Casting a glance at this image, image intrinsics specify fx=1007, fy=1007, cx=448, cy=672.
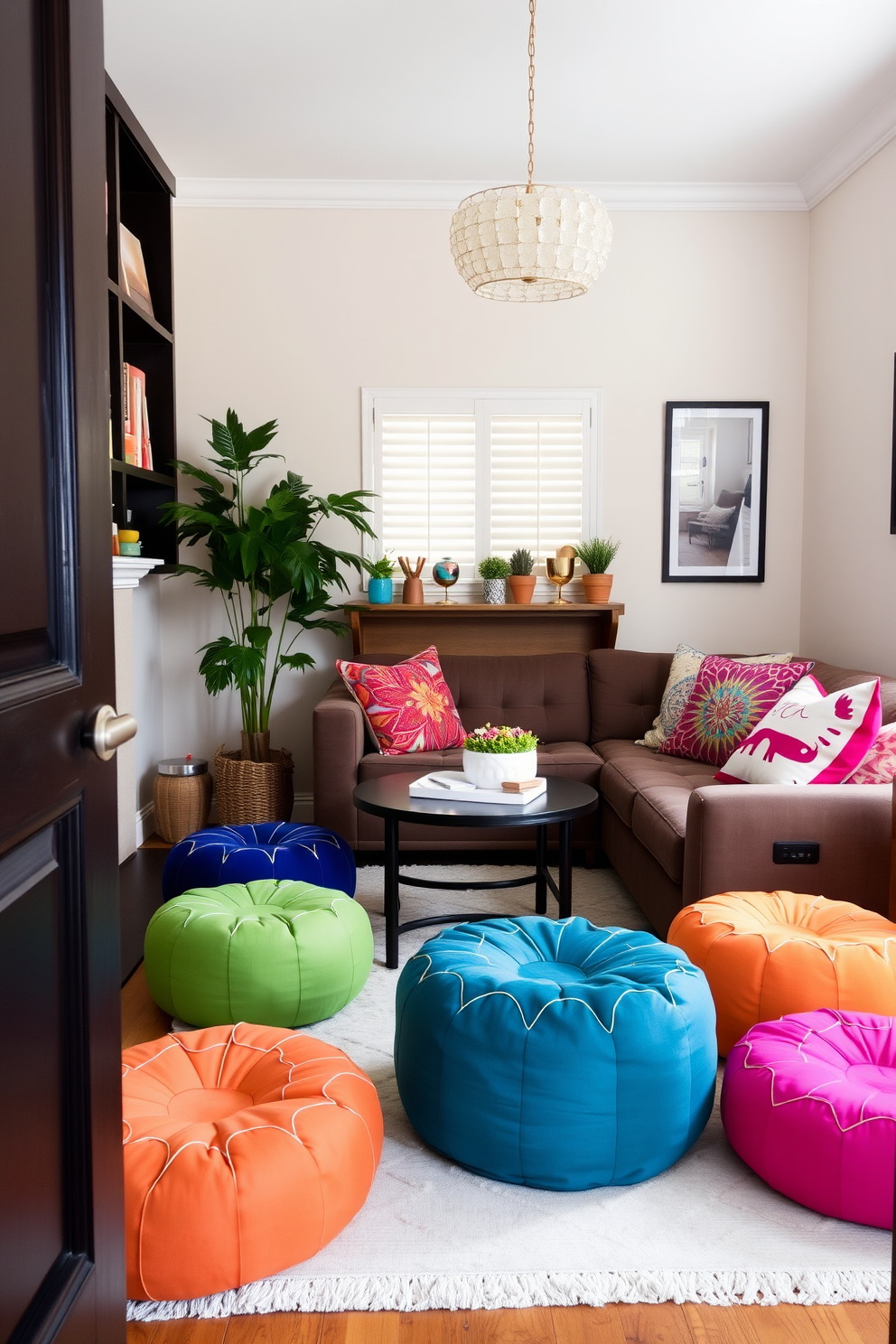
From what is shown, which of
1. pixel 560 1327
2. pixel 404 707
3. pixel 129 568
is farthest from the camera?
pixel 404 707

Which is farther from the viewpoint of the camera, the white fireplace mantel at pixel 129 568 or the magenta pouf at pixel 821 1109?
the white fireplace mantel at pixel 129 568

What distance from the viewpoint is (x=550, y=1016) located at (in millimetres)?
1855

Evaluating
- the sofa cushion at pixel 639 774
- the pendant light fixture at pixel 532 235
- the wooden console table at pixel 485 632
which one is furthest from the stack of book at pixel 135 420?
the sofa cushion at pixel 639 774

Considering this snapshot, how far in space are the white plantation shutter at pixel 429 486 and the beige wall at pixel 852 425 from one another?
1.60 meters

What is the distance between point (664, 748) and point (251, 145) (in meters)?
3.05

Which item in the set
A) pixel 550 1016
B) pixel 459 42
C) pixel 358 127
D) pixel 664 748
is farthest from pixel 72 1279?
pixel 358 127

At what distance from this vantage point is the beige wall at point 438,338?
15.4 feet

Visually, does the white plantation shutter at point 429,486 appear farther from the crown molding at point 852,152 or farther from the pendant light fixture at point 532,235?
the crown molding at point 852,152

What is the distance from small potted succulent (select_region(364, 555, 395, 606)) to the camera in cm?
456

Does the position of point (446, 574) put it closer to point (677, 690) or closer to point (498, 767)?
point (677, 690)

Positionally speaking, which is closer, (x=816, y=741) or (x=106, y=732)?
(x=106, y=732)

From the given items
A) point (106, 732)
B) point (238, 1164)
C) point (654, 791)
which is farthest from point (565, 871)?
point (106, 732)

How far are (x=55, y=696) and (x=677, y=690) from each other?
3.49 meters

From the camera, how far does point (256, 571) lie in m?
4.38
